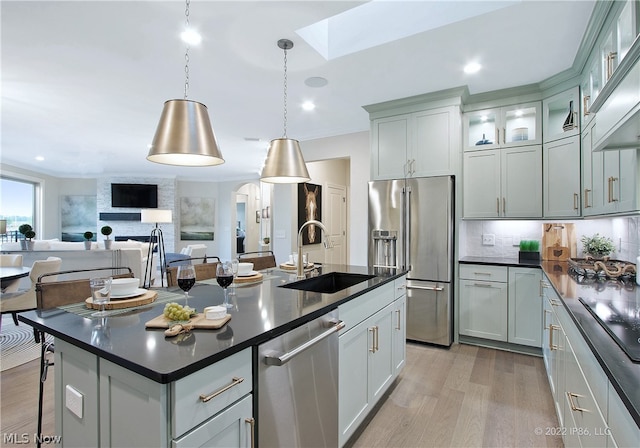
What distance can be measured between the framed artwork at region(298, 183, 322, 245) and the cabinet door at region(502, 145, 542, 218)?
127 inches

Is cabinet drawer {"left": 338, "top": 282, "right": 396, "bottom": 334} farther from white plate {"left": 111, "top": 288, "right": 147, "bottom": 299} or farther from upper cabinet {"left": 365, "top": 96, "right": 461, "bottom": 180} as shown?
upper cabinet {"left": 365, "top": 96, "right": 461, "bottom": 180}

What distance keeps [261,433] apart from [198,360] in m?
0.45

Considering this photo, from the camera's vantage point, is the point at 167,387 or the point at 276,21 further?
the point at 276,21

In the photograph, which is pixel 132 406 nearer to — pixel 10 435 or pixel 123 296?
pixel 123 296

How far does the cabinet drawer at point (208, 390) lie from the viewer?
0.90 meters

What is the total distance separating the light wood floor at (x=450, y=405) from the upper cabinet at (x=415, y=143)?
1.97 m

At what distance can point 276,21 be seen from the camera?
7.54ft

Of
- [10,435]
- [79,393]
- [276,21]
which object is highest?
[276,21]

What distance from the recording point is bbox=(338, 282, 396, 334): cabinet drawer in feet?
5.82

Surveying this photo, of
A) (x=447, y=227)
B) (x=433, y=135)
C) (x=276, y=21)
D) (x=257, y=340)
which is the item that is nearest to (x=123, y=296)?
(x=257, y=340)

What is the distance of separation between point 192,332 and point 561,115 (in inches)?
150

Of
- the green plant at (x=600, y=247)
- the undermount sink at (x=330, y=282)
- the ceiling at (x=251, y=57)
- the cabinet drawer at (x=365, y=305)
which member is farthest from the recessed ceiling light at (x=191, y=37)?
the green plant at (x=600, y=247)

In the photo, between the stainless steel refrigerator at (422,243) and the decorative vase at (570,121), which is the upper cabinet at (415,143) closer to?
the stainless steel refrigerator at (422,243)

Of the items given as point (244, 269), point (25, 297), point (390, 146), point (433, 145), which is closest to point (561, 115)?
point (433, 145)
